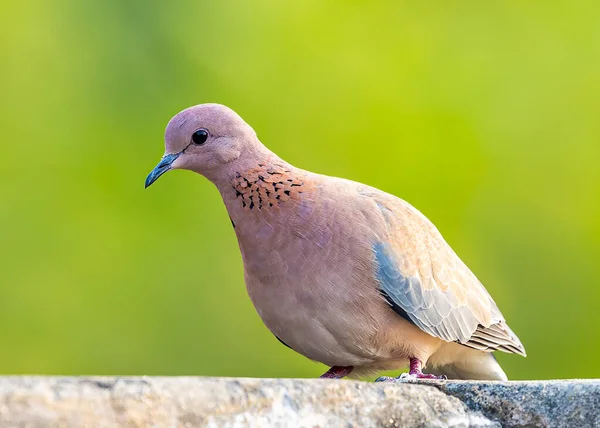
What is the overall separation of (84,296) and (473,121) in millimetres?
3421

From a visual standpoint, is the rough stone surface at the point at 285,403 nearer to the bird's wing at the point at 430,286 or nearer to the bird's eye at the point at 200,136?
the bird's wing at the point at 430,286

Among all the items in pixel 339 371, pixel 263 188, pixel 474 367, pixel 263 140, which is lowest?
pixel 339 371

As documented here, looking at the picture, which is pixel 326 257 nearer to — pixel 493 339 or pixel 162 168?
pixel 162 168

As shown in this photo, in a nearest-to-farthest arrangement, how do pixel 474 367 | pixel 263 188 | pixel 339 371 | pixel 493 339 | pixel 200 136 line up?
pixel 263 188, pixel 200 136, pixel 339 371, pixel 493 339, pixel 474 367

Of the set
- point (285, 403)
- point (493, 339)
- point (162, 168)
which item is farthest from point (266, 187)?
point (285, 403)

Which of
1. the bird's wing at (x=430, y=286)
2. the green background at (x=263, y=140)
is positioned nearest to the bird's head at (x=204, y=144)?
the bird's wing at (x=430, y=286)

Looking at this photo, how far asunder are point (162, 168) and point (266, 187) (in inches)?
16.8

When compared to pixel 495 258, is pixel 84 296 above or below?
below

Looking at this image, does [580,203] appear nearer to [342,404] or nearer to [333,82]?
[333,82]

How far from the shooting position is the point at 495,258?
7836 millimetres

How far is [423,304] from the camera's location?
405cm

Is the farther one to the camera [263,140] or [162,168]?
[263,140]

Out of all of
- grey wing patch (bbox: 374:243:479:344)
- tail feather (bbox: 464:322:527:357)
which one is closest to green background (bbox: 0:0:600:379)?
tail feather (bbox: 464:322:527:357)

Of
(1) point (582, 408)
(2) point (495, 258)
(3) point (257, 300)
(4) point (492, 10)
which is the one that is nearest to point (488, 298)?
(3) point (257, 300)
